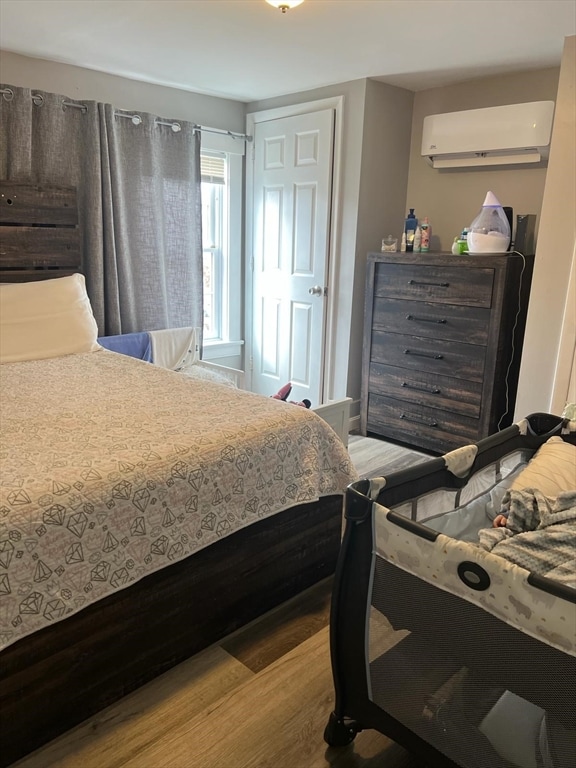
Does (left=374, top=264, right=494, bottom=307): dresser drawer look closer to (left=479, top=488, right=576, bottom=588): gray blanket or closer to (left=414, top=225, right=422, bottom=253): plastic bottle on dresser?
(left=414, top=225, right=422, bottom=253): plastic bottle on dresser

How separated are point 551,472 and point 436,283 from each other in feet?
6.21

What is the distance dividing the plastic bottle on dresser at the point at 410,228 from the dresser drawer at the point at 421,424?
3.32 ft

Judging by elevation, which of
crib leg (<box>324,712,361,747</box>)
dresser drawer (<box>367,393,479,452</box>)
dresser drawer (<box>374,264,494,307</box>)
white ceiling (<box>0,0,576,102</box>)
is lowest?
crib leg (<box>324,712,361,747</box>)

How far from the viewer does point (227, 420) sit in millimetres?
1946

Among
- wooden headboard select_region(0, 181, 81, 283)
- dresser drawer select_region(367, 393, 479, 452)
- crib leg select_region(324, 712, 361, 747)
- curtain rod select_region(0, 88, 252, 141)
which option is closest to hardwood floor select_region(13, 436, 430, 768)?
crib leg select_region(324, 712, 361, 747)

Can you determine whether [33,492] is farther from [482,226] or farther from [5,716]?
[482,226]

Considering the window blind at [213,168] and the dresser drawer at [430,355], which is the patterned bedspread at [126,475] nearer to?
the dresser drawer at [430,355]

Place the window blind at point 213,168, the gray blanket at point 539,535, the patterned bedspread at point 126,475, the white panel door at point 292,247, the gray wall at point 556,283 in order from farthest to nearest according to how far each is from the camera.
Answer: the window blind at point 213,168, the white panel door at point 292,247, the gray wall at point 556,283, the patterned bedspread at point 126,475, the gray blanket at point 539,535

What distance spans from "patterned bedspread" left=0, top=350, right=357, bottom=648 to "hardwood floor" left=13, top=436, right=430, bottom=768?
0.39 metres

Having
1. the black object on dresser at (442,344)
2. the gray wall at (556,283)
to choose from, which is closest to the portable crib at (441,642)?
the gray wall at (556,283)

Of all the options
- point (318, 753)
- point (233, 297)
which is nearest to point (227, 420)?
point (318, 753)

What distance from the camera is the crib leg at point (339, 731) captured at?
4.82ft

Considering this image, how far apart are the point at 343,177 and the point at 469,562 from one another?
10.4 feet

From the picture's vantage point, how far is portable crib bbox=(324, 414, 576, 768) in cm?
103
